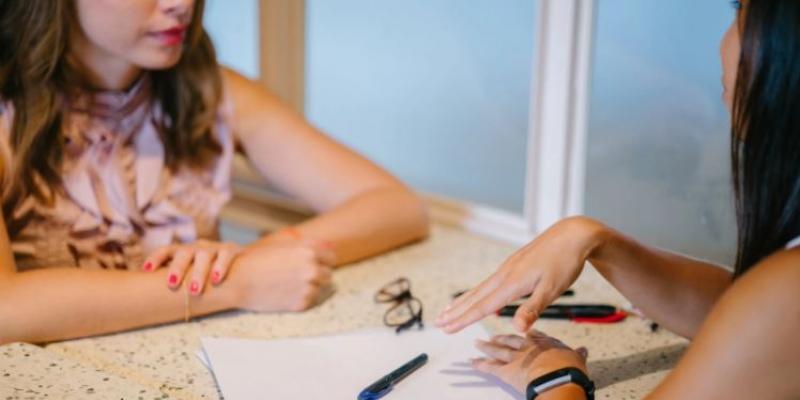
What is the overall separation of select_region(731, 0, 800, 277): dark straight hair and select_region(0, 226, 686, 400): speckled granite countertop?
0.27 m

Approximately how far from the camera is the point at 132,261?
1.39m

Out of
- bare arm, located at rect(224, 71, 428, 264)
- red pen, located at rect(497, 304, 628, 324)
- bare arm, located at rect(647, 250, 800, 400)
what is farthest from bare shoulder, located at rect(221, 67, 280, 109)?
bare arm, located at rect(647, 250, 800, 400)

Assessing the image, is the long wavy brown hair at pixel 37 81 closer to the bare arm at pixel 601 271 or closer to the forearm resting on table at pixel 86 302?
the forearm resting on table at pixel 86 302

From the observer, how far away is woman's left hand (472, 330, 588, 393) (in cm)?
97

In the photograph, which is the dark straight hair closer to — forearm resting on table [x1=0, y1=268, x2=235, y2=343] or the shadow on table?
the shadow on table

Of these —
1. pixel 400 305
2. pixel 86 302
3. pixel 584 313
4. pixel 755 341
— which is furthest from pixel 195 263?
pixel 755 341

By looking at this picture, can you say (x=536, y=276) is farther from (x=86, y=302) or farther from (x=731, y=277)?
(x=86, y=302)

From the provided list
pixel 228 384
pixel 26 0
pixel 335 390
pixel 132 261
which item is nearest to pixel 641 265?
pixel 335 390

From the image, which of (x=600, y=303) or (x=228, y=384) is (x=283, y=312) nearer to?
(x=228, y=384)

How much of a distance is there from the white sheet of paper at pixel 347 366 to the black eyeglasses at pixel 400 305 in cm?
2

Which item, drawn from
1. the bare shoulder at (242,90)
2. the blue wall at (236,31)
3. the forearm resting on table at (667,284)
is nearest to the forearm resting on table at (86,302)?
the bare shoulder at (242,90)

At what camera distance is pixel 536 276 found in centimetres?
97

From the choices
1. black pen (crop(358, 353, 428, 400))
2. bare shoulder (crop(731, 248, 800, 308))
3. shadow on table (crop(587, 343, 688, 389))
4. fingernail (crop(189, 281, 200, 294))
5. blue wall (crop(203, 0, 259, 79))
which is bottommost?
shadow on table (crop(587, 343, 688, 389))

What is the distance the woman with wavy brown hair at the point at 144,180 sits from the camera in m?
1.17
